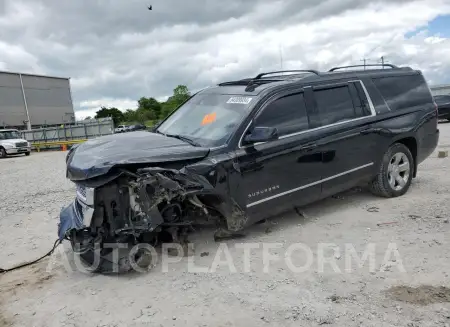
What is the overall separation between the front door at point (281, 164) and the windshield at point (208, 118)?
0.25 metres

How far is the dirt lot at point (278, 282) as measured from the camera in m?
3.07

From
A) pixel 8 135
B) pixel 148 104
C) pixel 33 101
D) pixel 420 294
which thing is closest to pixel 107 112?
pixel 148 104

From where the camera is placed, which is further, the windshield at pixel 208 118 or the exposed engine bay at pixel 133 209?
the windshield at pixel 208 118

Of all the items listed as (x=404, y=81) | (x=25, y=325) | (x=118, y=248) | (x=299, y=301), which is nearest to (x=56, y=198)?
(x=118, y=248)

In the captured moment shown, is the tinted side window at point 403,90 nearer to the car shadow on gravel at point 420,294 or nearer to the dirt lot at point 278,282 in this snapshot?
the dirt lot at point 278,282

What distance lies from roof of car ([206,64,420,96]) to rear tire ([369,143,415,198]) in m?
1.18

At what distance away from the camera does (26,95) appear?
53062 mm

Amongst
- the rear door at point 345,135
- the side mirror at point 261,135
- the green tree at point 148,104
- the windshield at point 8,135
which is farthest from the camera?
the green tree at point 148,104

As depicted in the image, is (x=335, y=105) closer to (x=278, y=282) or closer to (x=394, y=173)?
(x=394, y=173)

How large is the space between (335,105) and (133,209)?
300cm

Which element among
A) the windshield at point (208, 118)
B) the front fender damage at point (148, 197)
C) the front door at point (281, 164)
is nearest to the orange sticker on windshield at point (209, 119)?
the windshield at point (208, 118)

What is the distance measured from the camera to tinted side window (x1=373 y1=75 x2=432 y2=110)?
589 centimetres

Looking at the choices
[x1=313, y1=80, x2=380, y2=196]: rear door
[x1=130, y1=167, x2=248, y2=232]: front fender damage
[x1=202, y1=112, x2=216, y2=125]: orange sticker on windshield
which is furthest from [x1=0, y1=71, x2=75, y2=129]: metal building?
[x1=130, y1=167, x2=248, y2=232]: front fender damage

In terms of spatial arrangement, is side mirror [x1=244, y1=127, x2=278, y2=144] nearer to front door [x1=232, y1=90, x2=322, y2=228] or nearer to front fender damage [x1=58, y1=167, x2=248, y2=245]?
front door [x1=232, y1=90, x2=322, y2=228]
